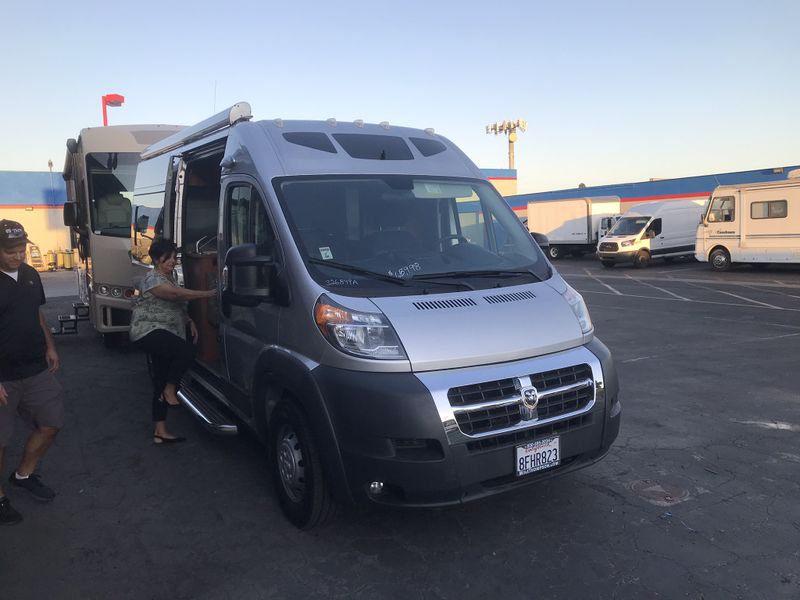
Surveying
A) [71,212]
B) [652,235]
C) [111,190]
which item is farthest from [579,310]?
[652,235]

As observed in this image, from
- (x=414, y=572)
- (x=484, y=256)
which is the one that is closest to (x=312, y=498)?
(x=414, y=572)

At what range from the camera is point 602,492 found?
179 inches

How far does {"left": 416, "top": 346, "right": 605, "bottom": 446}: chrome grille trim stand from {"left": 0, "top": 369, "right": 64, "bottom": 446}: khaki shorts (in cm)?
274

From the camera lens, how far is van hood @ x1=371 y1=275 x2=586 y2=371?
11.7 feet

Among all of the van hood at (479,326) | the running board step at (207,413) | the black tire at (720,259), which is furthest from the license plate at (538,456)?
the black tire at (720,259)

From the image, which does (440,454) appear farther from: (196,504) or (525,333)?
(196,504)

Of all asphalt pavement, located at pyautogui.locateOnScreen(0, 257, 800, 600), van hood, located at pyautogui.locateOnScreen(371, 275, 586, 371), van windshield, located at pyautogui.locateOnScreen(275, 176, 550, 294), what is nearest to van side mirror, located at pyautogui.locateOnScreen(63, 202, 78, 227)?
asphalt pavement, located at pyautogui.locateOnScreen(0, 257, 800, 600)

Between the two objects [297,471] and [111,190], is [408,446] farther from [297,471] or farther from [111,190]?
[111,190]

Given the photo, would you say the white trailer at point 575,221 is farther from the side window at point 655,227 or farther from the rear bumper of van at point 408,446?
the rear bumper of van at point 408,446

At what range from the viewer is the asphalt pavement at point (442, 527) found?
3498mm

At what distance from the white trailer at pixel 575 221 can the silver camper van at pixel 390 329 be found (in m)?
26.7

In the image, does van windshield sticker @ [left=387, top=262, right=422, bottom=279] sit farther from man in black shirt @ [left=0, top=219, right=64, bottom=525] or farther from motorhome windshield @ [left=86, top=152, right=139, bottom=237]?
motorhome windshield @ [left=86, top=152, right=139, bottom=237]

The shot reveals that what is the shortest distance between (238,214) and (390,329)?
6.03 ft

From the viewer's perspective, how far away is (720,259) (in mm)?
23031
